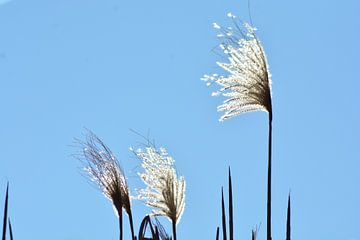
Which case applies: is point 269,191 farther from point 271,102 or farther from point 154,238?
point 154,238

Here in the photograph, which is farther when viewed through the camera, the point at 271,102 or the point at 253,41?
the point at 253,41

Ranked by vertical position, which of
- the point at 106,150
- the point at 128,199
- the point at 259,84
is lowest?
the point at 128,199

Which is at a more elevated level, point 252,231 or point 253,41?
point 253,41

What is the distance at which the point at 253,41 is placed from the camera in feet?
9.32

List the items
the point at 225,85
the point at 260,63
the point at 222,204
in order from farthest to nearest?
the point at 225,85, the point at 260,63, the point at 222,204

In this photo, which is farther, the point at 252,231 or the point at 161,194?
the point at 161,194

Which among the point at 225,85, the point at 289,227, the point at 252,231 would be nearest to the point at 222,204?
the point at 252,231

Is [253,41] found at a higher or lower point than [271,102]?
higher

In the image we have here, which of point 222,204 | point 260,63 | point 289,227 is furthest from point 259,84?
point 289,227

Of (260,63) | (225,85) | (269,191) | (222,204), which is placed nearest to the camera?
(269,191)

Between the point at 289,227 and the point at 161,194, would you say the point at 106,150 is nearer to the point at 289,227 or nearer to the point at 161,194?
the point at 161,194

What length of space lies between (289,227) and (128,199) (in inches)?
36.2

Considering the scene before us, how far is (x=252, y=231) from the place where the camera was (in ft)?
8.70

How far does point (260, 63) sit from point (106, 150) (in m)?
0.89
